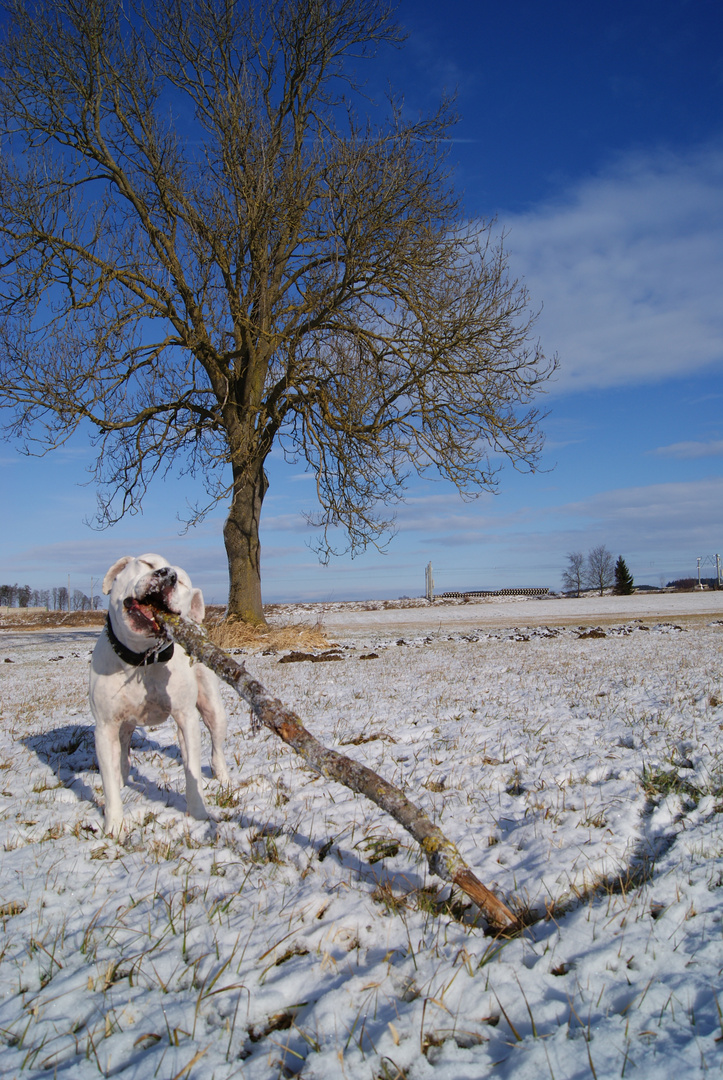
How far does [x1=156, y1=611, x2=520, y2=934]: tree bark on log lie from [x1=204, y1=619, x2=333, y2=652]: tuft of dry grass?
10.1 m

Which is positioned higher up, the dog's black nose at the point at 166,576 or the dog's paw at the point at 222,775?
the dog's black nose at the point at 166,576

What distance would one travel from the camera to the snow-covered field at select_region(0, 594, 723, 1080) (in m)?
1.50

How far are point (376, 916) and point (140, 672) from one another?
1787 mm

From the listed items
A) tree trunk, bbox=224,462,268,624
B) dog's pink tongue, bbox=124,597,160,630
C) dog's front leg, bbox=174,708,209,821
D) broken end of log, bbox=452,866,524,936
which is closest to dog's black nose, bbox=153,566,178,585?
dog's pink tongue, bbox=124,597,160,630

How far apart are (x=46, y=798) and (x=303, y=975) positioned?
2.57 metres

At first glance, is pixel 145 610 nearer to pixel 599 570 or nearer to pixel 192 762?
pixel 192 762

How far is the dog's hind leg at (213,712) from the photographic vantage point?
374 cm

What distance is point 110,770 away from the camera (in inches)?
123

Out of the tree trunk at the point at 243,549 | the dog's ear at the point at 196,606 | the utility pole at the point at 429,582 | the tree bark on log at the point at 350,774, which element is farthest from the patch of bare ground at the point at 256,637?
the utility pole at the point at 429,582

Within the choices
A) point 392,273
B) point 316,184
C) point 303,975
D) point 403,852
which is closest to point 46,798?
point 403,852

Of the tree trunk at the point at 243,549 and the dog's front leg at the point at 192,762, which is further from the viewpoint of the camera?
the tree trunk at the point at 243,549

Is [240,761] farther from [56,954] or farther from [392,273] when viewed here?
[392,273]

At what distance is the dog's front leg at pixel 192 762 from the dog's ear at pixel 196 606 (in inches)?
20.8

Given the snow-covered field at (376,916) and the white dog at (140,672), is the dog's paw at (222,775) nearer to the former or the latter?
the snow-covered field at (376,916)
